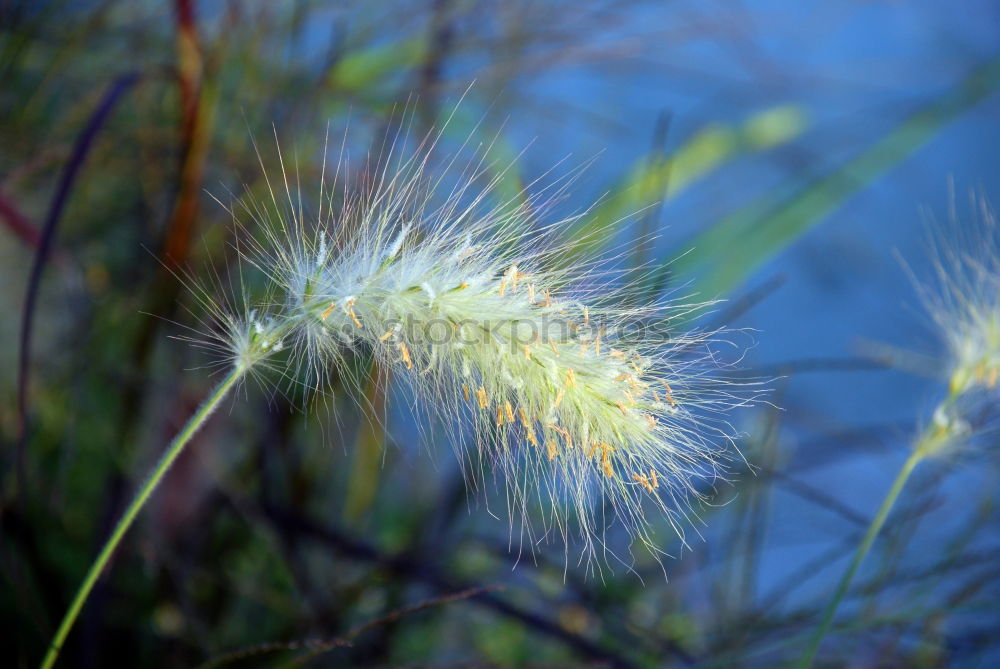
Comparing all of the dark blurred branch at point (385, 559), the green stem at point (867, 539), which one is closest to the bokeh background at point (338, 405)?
the dark blurred branch at point (385, 559)

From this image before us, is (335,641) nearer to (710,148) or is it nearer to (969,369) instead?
(969,369)

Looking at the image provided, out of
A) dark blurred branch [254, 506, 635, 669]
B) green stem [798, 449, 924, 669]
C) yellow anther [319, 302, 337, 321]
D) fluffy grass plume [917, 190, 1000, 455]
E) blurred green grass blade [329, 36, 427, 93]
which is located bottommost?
dark blurred branch [254, 506, 635, 669]

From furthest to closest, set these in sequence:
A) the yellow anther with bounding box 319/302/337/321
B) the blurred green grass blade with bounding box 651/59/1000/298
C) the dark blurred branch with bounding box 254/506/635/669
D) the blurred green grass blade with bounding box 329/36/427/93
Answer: the blurred green grass blade with bounding box 329/36/427/93, the blurred green grass blade with bounding box 651/59/1000/298, the dark blurred branch with bounding box 254/506/635/669, the yellow anther with bounding box 319/302/337/321

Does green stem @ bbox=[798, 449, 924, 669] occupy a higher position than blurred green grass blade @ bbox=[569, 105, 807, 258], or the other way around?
blurred green grass blade @ bbox=[569, 105, 807, 258]

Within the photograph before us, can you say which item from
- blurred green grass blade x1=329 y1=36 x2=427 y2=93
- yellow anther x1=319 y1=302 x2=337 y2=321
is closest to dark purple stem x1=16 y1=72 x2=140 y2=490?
yellow anther x1=319 y1=302 x2=337 y2=321

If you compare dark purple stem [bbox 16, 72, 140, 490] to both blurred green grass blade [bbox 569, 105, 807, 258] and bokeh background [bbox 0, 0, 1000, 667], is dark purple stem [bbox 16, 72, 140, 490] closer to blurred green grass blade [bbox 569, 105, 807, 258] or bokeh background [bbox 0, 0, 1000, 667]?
bokeh background [bbox 0, 0, 1000, 667]

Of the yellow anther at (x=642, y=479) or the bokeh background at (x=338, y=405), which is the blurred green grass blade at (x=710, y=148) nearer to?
the bokeh background at (x=338, y=405)

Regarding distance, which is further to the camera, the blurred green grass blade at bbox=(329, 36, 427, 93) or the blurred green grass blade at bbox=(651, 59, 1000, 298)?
the blurred green grass blade at bbox=(329, 36, 427, 93)

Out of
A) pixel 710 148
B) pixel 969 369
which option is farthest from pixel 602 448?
pixel 710 148
